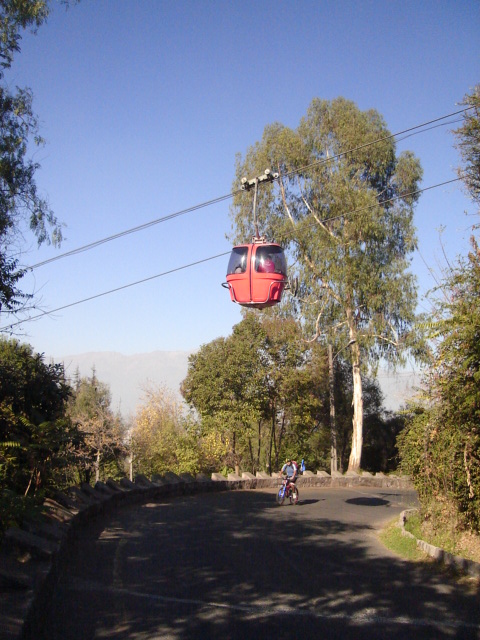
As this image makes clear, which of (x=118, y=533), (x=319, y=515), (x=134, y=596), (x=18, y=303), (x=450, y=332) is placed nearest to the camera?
(x=134, y=596)

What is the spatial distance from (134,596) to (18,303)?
795 cm

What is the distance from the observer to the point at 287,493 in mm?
20125

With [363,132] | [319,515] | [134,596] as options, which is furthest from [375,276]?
[134,596]

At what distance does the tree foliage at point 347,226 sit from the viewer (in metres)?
32.7

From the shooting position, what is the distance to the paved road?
6.56 m

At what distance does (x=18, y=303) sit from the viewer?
1391cm

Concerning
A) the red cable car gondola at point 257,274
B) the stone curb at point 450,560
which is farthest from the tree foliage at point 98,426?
the stone curb at point 450,560

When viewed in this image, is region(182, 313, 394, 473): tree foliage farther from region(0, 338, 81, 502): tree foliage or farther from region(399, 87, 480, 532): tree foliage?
region(399, 87, 480, 532): tree foliage

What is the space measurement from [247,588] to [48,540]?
2947mm

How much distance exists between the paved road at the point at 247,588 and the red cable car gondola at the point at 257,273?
497 cm

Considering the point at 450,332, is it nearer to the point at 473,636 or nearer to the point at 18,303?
the point at 473,636

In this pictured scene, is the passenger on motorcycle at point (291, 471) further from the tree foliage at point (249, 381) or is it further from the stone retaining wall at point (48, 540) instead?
the tree foliage at point (249, 381)

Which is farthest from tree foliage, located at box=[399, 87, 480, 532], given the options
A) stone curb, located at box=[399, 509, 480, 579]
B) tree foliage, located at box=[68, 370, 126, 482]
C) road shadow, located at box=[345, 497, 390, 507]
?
tree foliage, located at box=[68, 370, 126, 482]

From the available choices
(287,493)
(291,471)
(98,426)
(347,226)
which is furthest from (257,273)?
(98,426)
